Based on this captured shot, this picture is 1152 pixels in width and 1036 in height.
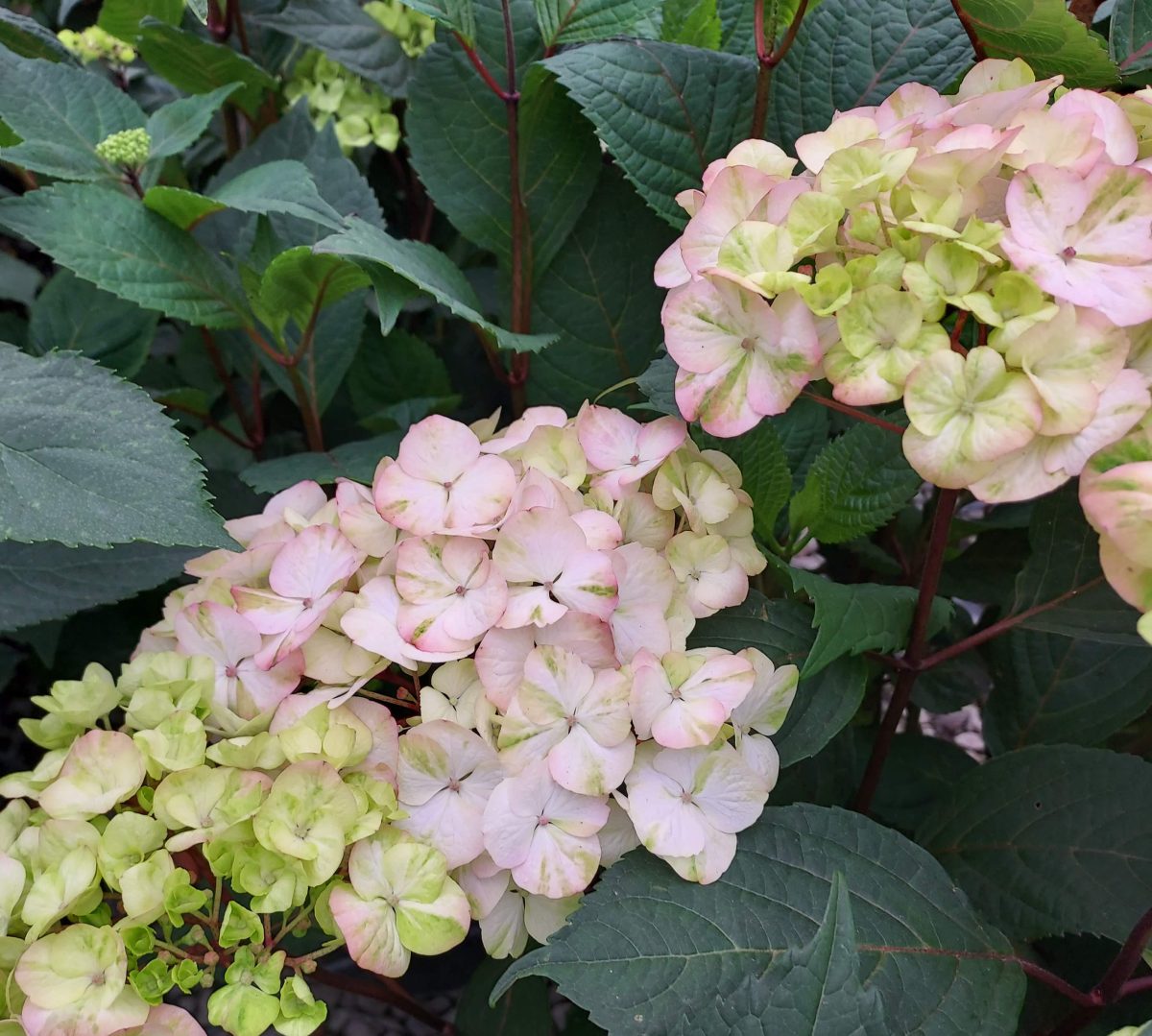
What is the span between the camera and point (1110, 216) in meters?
0.52

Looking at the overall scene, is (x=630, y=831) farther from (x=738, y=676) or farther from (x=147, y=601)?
(x=147, y=601)

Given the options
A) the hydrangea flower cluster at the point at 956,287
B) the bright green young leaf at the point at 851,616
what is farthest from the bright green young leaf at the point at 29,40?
the bright green young leaf at the point at 851,616

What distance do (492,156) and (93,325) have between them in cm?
44

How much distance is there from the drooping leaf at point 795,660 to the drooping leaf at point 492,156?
0.41 metres

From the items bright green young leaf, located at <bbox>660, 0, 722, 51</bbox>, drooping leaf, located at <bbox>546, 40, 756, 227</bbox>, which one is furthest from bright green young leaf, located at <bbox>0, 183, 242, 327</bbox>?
bright green young leaf, located at <bbox>660, 0, 722, 51</bbox>

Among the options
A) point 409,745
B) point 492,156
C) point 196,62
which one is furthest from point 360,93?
point 409,745

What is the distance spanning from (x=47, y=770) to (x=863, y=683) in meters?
0.53

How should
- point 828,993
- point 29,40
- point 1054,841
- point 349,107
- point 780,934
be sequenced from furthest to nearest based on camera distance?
point 349,107
point 29,40
point 1054,841
point 780,934
point 828,993

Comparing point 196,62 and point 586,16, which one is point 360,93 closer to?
point 196,62

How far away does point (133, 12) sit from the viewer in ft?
3.51

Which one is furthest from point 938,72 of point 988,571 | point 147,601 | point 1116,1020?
point 147,601

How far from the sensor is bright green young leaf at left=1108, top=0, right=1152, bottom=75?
0.71 m

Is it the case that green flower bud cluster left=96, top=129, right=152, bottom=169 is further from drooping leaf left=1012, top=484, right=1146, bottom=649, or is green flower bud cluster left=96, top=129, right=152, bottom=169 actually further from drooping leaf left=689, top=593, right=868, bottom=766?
drooping leaf left=1012, top=484, right=1146, bottom=649

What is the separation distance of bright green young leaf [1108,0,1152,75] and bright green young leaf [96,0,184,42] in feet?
2.89
